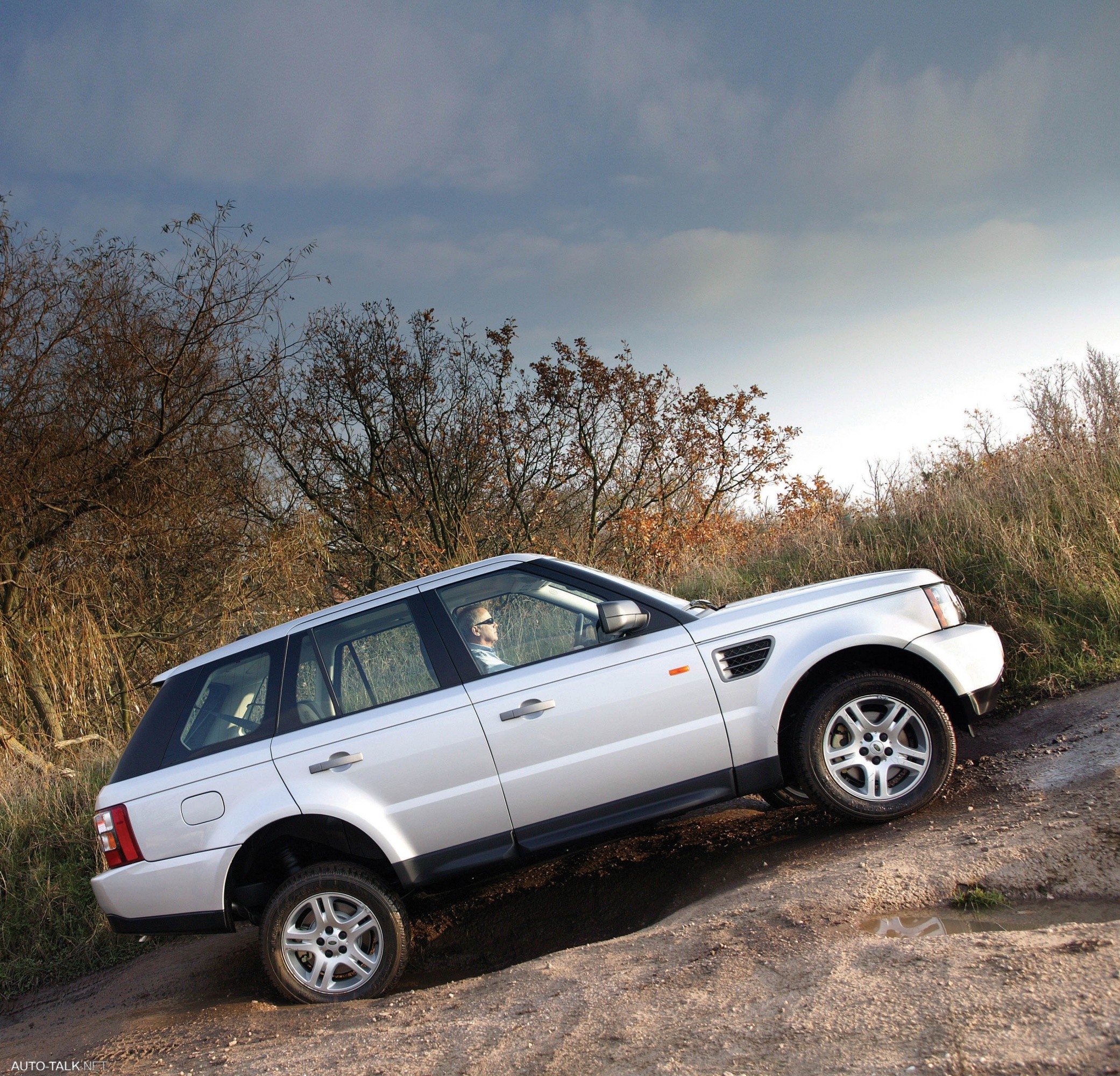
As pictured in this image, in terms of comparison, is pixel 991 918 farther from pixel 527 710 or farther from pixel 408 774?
pixel 408 774

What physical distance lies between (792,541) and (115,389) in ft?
31.3

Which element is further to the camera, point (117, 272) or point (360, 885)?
point (117, 272)

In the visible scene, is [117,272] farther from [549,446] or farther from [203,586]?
[549,446]

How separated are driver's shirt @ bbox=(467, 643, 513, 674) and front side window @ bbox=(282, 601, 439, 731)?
219mm

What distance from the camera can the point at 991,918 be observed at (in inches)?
134

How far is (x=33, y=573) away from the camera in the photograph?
11859mm

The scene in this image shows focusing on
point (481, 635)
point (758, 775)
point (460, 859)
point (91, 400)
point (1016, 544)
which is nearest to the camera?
point (460, 859)

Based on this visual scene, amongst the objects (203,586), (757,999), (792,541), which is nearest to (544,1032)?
(757,999)

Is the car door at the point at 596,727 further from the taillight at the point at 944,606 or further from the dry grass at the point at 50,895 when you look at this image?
the dry grass at the point at 50,895

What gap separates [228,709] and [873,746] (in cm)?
332

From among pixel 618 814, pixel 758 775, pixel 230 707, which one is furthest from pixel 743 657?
pixel 230 707

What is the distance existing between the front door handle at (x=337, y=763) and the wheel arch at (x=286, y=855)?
223 mm

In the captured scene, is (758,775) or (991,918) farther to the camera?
(758,775)

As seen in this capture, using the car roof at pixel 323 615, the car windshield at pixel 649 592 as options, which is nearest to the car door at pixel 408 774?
the car roof at pixel 323 615
